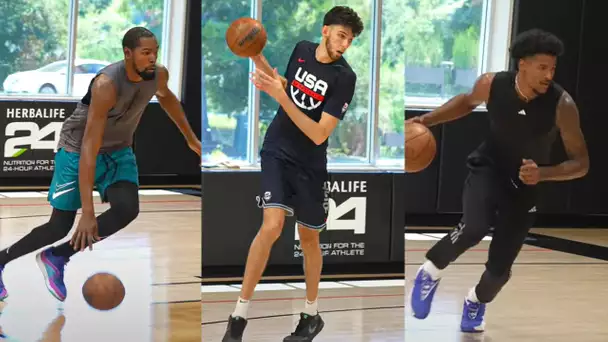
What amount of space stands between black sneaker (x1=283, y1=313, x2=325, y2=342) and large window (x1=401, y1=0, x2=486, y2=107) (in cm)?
95

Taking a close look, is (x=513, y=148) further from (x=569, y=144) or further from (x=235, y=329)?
(x=235, y=329)

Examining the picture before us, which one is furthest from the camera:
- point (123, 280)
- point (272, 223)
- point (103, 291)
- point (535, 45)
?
point (123, 280)

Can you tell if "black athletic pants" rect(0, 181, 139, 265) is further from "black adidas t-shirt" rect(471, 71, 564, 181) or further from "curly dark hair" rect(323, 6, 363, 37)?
"black adidas t-shirt" rect(471, 71, 564, 181)

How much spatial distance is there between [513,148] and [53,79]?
220 centimetres

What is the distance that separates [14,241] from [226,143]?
5.07ft

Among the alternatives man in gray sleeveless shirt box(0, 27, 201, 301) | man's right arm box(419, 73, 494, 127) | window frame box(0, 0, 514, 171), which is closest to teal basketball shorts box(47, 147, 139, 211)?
man in gray sleeveless shirt box(0, 27, 201, 301)

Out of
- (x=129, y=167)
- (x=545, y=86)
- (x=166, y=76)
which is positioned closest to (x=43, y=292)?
(x=129, y=167)

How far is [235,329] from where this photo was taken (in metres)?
3.74

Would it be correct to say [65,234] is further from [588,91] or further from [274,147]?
[588,91]

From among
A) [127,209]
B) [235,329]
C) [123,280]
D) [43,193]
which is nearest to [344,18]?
[235,329]

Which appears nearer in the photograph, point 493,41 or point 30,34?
point 493,41

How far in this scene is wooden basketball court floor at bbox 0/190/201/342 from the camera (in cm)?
454

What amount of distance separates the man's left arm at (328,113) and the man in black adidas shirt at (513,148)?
0.32 metres

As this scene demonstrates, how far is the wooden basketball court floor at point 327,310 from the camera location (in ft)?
12.2
